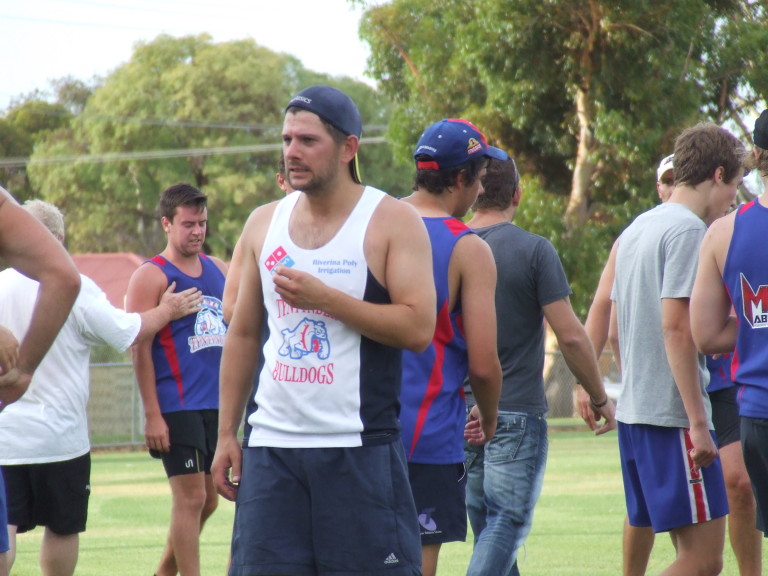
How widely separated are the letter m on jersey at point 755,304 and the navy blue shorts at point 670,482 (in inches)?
40.4

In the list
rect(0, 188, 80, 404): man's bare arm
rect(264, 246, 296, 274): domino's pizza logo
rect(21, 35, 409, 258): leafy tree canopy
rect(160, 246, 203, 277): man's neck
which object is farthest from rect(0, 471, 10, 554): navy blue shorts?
rect(21, 35, 409, 258): leafy tree canopy

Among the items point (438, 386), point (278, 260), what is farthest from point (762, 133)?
point (278, 260)

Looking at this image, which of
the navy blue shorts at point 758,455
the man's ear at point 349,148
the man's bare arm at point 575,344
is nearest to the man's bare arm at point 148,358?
the man's bare arm at point 575,344

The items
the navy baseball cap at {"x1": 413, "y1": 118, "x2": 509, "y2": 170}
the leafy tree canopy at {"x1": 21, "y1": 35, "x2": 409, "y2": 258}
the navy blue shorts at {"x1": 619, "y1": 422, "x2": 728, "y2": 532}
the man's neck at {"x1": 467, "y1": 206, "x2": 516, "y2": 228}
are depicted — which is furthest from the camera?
the leafy tree canopy at {"x1": 21, "y1": 35, "x2": 409, "y2": 258}

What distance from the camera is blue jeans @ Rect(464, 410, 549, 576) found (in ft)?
17.5

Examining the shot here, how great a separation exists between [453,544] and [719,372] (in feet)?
12.6


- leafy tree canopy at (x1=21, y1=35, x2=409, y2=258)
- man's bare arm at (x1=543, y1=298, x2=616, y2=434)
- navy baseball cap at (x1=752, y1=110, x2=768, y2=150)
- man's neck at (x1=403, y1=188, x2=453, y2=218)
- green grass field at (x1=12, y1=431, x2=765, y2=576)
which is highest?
leafy tree canopy at (x1=21, y1=35, x2=409, y2=258)

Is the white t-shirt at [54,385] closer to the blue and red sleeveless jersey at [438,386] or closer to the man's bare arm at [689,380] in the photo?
the blue and red sleeveless jersey at [438,386]

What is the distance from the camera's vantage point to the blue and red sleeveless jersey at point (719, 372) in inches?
241

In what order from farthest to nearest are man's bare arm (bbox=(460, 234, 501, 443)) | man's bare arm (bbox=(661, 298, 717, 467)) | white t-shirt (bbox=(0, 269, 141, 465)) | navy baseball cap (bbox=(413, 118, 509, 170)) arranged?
1. white t-shirt (bbox=(0, 269, 141, 465))
2. man's bare arm (bbox=(661, 298, 717, 467))
3. navy baseball cap (bbox=(413, 118, 509, 170))
4. man's bare arm (bbox=(460, 234, 501, 443))

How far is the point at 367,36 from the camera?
3091 cm

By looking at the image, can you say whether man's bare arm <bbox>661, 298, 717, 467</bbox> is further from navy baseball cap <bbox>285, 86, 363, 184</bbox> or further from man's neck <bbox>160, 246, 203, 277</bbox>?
man's neck <bbox>160, 246, 203, 277</bbox>

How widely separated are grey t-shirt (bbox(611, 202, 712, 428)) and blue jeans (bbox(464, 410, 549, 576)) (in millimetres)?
435

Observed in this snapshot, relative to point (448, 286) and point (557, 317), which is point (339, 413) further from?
point (557, 317)
